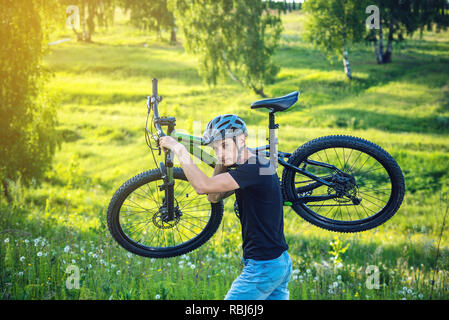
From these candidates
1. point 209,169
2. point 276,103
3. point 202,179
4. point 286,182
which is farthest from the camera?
point 209,169

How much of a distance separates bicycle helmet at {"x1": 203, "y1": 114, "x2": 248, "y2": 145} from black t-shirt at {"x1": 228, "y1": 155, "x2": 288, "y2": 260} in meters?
0.32

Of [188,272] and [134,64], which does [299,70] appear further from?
[188,272]

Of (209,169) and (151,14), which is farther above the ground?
(151,14)

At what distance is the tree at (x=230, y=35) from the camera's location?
21.1 m

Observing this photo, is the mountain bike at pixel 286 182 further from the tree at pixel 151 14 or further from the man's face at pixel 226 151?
the tree at pixel 151 14

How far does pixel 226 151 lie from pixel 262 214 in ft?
2.45

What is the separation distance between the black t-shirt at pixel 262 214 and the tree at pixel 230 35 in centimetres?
1815

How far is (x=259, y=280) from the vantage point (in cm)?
408

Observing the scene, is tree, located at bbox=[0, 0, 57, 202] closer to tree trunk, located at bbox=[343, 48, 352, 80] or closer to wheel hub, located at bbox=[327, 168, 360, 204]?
wheel hub, located at bbox=[327, 168, 360, 204]

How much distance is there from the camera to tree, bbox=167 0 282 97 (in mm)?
21062

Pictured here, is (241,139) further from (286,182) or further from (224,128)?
(286,182)

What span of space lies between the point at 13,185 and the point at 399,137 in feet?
56.6

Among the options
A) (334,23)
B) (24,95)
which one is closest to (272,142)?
(24,95)

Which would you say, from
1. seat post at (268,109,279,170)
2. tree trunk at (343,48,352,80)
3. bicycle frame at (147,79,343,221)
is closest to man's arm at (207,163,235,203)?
bicycle frame at (147,79,343,221)
